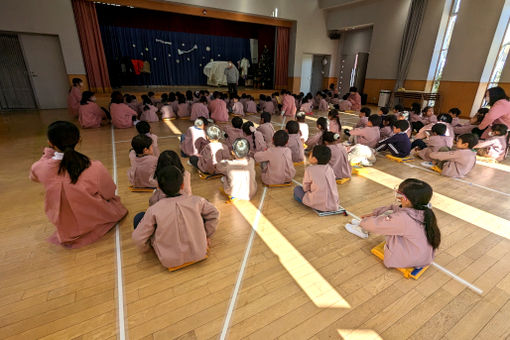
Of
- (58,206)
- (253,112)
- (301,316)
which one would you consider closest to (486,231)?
(301,316)

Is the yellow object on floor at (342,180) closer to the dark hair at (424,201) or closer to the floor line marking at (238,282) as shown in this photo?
the floor line marking at (238,282)

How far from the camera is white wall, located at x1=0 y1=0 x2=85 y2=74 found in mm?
7239

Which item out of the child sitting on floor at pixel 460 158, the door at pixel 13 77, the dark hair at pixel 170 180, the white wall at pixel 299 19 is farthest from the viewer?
the white wall at pixel 299 19

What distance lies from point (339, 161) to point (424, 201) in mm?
1753

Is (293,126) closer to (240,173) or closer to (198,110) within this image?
(240,173)

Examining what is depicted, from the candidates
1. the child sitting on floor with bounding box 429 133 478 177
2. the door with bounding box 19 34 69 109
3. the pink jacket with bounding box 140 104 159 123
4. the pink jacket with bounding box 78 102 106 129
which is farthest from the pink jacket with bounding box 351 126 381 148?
the door with bounding box 19 34 69 109

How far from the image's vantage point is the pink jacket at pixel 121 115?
20.3ft

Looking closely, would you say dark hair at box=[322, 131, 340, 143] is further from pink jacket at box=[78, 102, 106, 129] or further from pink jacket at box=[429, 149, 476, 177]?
pink jacket at box=[78, 102, 106, 129]

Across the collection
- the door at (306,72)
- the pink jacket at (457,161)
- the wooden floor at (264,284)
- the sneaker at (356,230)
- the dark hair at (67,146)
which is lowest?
the wooden floor at (264,284)

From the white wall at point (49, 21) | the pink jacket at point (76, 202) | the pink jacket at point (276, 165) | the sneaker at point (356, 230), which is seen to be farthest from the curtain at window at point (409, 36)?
the white wall at point (49, 21)

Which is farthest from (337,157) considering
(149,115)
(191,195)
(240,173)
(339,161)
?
(149,115)

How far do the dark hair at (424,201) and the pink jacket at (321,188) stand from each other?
2.83ft

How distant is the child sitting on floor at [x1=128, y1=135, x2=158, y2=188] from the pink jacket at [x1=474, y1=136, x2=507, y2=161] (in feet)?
17.8

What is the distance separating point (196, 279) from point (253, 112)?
7400 millimetres
